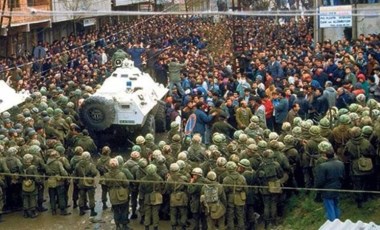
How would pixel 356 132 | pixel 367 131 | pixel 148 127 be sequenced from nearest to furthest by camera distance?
pixel 356 132, pixel 367 131, pixel 148 127

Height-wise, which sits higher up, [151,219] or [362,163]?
[362,163]

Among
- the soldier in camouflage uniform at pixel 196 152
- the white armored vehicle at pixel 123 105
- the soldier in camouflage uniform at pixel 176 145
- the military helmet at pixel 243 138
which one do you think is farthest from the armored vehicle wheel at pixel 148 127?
the military helmet at pixel 243 138

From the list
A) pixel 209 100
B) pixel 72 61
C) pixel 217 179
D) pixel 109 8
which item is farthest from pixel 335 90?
pixel 109 8

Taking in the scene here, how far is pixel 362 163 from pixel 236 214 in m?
2.29

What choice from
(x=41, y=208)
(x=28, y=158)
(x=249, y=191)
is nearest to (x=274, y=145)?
(x=249, y=191)

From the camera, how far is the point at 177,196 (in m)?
13.6

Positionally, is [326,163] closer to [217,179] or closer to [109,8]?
[217,179]

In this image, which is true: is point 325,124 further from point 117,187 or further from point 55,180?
point 55,180

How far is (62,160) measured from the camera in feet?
50.0

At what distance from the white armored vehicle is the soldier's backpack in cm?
595

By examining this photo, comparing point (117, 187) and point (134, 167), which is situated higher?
point (134, 167)

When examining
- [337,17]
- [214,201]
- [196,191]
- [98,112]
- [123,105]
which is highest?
[337,17]

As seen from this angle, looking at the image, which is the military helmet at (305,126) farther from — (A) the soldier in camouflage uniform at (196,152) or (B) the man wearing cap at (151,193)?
(B) the man wearing cap at (151,193)

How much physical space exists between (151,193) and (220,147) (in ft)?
6.09
